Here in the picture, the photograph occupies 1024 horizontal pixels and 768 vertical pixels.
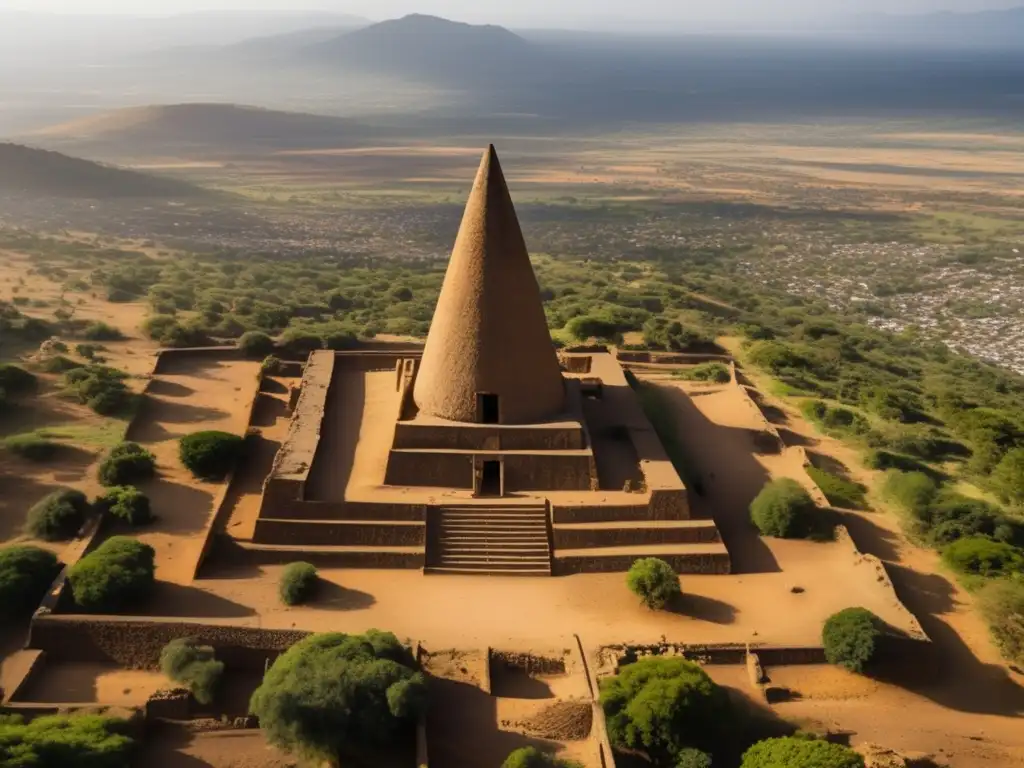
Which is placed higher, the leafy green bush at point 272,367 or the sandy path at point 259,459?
the leafy green bush at point 272,367

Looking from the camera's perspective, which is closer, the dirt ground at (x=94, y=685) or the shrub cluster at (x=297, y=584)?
the dirt ground at (x=94, y=685)

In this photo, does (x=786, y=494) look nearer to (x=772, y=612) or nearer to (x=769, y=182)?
(x=772, y=612)

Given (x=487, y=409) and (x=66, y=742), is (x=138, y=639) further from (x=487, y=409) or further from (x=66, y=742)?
(x=487, y=409)

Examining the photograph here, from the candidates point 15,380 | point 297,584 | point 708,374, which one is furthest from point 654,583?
point 15,380

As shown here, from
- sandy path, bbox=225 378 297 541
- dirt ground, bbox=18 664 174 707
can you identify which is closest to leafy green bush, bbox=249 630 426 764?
dirt ground, bbox=18 664 174 707

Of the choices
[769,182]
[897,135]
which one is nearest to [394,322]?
[769,182]

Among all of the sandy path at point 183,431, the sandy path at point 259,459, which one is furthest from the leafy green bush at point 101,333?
the sandy path at point 259,459

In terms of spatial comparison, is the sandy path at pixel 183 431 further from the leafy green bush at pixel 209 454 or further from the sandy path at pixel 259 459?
the sandy path at pixel 259 459
